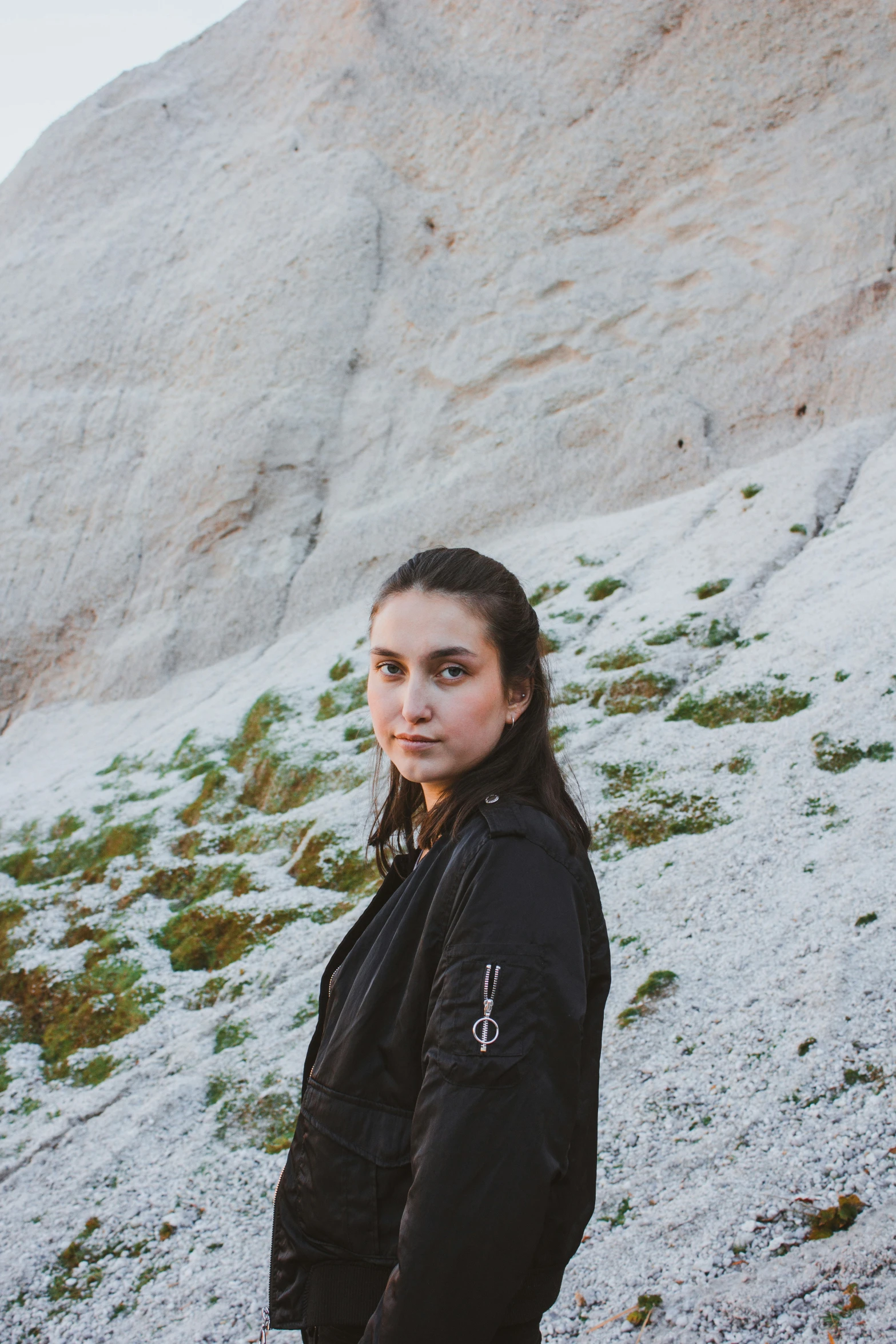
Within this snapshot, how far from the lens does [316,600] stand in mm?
10750

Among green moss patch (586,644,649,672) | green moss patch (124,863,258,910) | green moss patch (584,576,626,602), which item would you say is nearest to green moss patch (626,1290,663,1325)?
green moss patch (124,863,258,910)

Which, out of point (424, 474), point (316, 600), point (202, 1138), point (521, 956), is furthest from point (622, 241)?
point (521, 956)

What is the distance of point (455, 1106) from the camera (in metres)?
1.34

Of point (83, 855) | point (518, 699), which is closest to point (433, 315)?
point (83, 855)

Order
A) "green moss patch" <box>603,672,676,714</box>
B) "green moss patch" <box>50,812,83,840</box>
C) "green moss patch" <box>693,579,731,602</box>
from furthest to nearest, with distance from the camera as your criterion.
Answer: "green moss patch" <box>50,812,83,840</box> < "green moss patch" <box>693,579,731,602</box> < "green moss patch" <box>603,672,676,714</box>

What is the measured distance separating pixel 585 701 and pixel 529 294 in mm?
7094

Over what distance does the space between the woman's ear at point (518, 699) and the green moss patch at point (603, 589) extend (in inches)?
248

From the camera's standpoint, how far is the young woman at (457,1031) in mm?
1309

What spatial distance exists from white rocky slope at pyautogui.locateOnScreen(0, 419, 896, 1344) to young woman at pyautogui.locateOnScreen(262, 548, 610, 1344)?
4.72ft

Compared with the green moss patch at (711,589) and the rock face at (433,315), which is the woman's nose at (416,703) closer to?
the green moss patch at (711,589)

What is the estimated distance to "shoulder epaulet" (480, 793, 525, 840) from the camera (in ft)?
5.06

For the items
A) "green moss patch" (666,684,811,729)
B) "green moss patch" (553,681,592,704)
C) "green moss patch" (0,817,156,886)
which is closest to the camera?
"green moss patch" (666,684,811,729)

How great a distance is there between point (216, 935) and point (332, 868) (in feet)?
2.50

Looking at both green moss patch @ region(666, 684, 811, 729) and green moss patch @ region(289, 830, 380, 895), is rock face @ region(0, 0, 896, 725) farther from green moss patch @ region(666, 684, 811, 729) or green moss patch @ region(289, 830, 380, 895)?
green moss patch @ region(289, 830, 380, 895)
